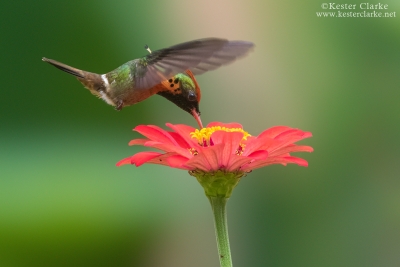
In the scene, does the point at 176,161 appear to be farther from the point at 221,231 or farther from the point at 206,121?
the point at 206,121

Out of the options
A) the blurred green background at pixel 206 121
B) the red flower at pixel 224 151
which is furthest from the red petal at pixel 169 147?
the blurred green background at pixel 206 121

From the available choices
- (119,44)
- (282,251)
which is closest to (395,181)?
(282,251)

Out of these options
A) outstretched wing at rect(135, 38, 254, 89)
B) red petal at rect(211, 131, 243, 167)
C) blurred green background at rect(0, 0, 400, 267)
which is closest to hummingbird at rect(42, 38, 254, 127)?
outstretched wing at rect(135, 38, 254, 89)

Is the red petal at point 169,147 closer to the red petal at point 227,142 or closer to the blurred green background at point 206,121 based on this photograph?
the red petal at point 227,142

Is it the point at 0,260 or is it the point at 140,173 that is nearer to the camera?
the point at 0,260

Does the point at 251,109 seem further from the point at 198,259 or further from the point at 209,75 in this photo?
the point at 198,259

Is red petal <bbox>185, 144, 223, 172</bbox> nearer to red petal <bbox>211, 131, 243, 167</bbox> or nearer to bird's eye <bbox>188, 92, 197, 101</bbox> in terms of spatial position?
red petal <bbox>211, 131, 243, 167</bbox>
